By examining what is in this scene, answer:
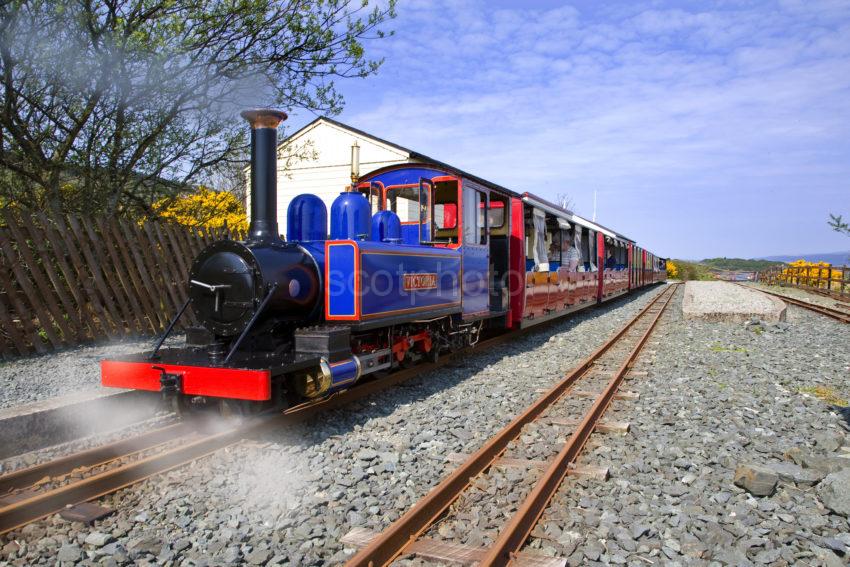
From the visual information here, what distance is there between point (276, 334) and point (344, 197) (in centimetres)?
149

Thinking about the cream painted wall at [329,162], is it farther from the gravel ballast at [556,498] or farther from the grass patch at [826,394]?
the grass patch at [826,394]

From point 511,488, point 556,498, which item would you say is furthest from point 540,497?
point 511,488

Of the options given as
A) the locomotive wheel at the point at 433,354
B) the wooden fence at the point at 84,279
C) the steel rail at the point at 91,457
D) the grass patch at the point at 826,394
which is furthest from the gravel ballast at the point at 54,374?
the grass patch at the point at 826,394

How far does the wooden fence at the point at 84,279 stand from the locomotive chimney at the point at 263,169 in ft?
4.63

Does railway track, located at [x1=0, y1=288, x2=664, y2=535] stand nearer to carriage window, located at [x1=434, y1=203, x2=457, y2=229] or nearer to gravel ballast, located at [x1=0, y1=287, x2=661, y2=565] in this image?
gravel ballast, located at [x1=0, y1=287, x2=661, y2=565]

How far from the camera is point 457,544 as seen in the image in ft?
9.64

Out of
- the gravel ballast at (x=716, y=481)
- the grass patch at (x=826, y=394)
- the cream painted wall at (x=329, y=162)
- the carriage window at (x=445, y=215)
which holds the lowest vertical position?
the gravel ballast at (x=716, y=481)

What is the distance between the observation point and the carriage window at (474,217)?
7.39 m

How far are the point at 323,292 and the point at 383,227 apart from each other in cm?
110

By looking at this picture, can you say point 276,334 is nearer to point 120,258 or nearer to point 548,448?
point 548,448

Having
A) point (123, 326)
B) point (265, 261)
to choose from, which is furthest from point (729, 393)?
point (123, 326)

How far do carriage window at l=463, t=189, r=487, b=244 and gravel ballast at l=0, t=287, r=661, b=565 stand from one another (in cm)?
237

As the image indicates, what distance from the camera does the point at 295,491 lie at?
3.61 metres

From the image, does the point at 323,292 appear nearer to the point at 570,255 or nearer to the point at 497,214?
the point at 497,214
